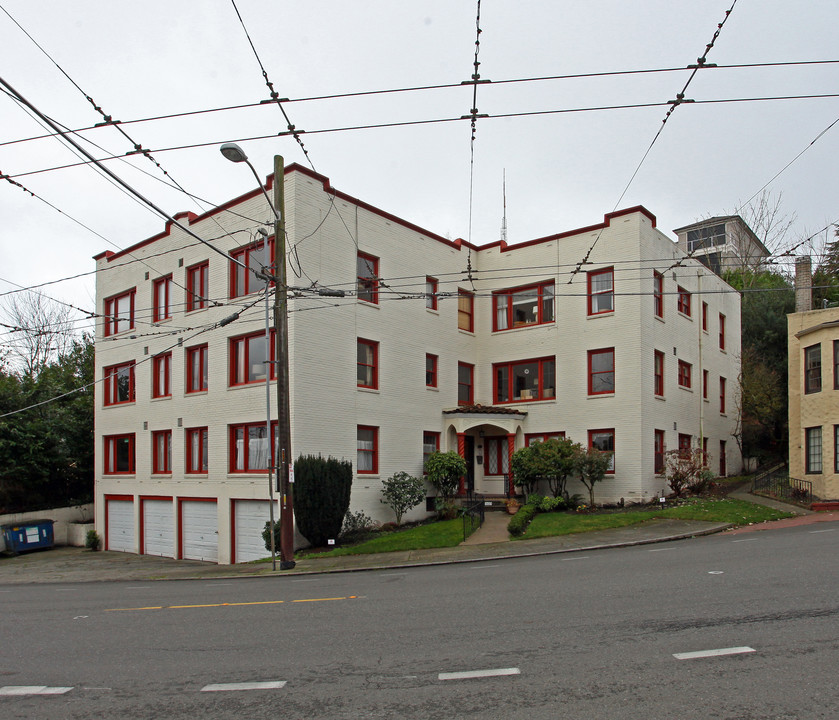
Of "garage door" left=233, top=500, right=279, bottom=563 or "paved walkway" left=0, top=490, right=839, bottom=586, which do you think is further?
"garage door" left=233, top=500, right=279, bottom=563

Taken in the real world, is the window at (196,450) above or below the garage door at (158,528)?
above

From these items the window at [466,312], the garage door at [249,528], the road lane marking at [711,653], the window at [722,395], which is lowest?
the garage door at [249,528]

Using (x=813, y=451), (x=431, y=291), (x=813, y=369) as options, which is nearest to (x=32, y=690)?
(x=431, y=291)

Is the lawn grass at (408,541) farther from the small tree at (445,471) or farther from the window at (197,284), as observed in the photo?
the window at (197,284)

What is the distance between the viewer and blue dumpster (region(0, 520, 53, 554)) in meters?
28.1

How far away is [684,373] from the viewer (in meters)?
30.2

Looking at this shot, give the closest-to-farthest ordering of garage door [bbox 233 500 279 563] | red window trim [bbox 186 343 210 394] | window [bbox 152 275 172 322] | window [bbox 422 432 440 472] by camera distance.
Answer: garage door [bbox 233 500 279 563] → red window trim [bbox 186 343 210 394] → window [bbox 422 432 440 472] → window [bbox 152 275 172 322]

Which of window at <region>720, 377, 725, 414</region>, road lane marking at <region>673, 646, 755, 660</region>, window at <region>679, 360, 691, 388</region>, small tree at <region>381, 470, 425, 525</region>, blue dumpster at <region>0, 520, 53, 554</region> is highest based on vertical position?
window at <region>679, 360, 691, 388</region>

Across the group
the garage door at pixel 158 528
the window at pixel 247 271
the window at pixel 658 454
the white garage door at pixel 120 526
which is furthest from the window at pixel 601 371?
the white garage door at pixel 120 526

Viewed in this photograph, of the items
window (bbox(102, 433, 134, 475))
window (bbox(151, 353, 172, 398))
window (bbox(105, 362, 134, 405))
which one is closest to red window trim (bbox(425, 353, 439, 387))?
window (bbox(151, 353, 172, 398))

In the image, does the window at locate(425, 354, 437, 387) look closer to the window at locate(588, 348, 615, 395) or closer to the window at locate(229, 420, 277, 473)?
the window at locate(588, 348, 615, 395)

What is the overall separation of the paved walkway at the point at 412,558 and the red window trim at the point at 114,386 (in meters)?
6.70

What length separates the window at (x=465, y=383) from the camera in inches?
1161

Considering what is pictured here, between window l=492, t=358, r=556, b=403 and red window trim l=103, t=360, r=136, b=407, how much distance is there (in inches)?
583
